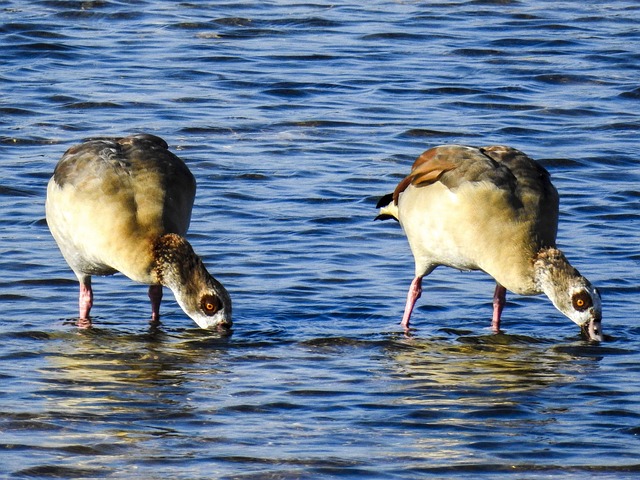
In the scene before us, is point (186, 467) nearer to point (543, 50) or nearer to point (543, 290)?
point (543, 290)

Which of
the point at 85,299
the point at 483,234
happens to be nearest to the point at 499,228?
the point at 483,234

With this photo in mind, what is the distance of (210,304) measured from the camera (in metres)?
10.0

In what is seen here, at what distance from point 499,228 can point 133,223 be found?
7.99 feet

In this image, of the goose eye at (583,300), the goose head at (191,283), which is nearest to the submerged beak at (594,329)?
the goose eye at (583,300)

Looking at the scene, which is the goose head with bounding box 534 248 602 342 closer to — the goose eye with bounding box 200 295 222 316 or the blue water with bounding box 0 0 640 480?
the blue water with bounding box 0 0 640 480

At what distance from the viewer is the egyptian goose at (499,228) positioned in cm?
1010

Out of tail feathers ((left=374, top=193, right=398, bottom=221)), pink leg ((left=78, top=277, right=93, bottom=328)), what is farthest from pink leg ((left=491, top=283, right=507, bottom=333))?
pink leg ((left=78, top=277, right=93, bottom=328))

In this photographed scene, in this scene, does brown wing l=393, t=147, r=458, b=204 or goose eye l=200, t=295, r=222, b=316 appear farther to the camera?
brown wing l=393, t=147, r=458, b=204

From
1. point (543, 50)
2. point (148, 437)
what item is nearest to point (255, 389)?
point (148, 437)

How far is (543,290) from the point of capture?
10242 millimetres

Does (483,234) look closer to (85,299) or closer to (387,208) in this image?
(387,208)

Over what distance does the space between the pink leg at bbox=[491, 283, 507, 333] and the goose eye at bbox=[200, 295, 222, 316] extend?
1967mm

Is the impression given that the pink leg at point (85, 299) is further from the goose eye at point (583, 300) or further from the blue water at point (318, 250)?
the goose eye at point (583, 300)

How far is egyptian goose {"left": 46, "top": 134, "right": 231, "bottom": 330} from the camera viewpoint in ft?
33.0
